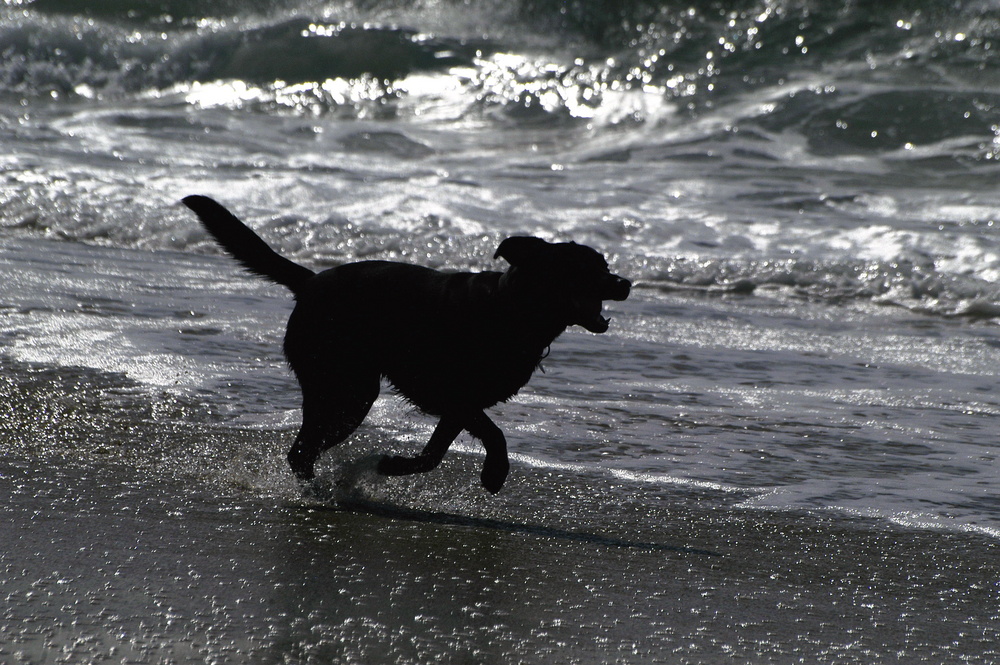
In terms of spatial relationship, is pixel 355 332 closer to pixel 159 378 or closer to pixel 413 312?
pixel 413 312

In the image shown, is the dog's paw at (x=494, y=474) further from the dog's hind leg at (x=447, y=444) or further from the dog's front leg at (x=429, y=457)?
the dog's front leg at (x=429, y=457)

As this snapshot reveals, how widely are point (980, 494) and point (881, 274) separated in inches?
192

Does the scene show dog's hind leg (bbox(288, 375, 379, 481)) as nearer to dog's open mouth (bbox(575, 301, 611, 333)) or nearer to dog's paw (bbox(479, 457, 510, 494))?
dog's paw (bbox(479, 457, 510, 494))

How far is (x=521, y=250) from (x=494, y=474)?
2.40ft

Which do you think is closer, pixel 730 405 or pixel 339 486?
pixel 339 486

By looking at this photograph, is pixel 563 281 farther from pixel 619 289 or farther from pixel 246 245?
pixel 246 245

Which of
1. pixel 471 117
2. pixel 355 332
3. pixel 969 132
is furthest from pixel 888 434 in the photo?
pixel 471 117

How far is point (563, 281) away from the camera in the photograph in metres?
3.72

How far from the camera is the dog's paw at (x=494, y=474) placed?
3.82 meters

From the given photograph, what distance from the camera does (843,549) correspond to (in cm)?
352

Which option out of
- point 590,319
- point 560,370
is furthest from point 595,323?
point 560,370

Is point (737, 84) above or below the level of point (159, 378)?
above

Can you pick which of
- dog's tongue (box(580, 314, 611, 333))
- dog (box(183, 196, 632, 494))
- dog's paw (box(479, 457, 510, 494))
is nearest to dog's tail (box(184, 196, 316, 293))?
dog (box(183, 196, 632, 494))

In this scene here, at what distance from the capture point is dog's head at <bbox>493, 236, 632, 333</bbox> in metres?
3.71
